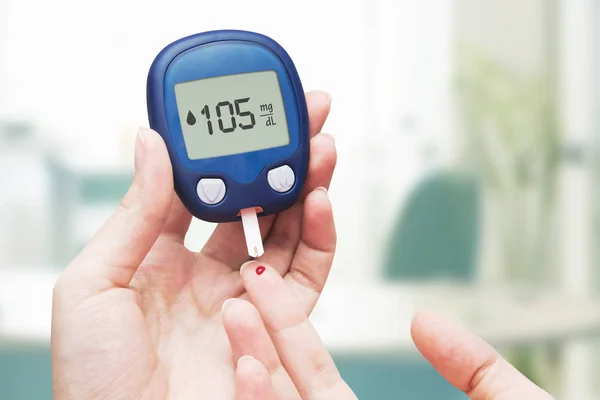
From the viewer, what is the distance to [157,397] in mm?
833

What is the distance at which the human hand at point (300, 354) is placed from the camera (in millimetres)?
751

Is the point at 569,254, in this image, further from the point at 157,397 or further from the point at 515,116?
the point at 157,397

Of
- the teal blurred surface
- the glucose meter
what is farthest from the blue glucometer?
the teal blurred surface

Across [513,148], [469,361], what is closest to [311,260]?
[469,361]

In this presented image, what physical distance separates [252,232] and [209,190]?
9 cm

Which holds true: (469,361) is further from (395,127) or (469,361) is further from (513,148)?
(513,148)

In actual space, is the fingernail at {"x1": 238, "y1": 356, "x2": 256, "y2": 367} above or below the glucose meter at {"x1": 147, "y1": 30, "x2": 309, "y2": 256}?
below

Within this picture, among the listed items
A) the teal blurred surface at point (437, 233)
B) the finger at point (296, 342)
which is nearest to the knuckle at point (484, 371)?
the finger at point (296, 342)

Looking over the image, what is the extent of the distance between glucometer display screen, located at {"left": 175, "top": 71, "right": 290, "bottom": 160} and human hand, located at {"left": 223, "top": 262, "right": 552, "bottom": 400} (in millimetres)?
180

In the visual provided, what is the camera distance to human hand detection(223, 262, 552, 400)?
0.75m

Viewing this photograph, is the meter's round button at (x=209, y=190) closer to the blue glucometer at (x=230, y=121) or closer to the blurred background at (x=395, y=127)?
the blue glucometer at (x=230, y=121)

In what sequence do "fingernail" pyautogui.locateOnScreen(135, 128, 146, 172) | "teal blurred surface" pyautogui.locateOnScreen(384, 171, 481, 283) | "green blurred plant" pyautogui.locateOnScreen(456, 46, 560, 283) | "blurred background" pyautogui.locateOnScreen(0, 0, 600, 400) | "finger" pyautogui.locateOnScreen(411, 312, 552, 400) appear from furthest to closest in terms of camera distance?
"green blurred plant" pyautogui.locateOnScreen(456, 46, 560, 283), "blurred background" pyautogui.locateOnScreen(0, 0, 600, 400), "teal blurred surface" pyautogui.locateOnScreen(384, 171, 481, 283), "fingernail" pyautogui.locateOnScreen(135, 128, 146, 172), "finger" pyautogui.locateOnScreen(411, 312, 552, 400)

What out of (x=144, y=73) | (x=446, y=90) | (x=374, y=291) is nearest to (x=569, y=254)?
(x=446, y=90)

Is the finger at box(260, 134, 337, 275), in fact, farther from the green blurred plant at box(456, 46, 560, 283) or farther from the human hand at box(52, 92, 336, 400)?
the green blurred plant at box(456, 46, 560, 283)
